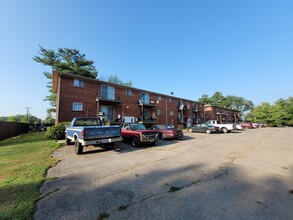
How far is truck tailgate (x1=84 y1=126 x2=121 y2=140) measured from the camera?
7403 mm

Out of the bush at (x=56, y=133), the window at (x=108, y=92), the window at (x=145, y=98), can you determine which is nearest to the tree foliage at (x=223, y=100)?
the window at (x=145, y=98)

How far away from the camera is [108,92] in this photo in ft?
72.8

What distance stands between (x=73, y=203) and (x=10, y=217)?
1.07 meters

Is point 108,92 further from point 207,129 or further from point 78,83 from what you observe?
point 207,129

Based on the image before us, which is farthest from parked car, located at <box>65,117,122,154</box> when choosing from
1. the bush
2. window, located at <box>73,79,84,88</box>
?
window, located at <box>73,79,84,88</box>

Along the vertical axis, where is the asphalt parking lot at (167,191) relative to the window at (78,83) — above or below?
below

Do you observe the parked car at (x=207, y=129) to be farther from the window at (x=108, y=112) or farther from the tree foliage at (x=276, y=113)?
the tree foliage at (x=276, y=113)

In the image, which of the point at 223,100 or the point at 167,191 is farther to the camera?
the point at 223,100

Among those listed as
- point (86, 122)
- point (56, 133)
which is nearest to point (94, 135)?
point (86, 122)

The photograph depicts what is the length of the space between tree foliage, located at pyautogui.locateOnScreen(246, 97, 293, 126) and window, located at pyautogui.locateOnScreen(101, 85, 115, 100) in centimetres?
6239

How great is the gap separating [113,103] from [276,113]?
6321cm

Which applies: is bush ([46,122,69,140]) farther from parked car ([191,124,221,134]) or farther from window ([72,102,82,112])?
Result: parked car ([191,124,221,134])

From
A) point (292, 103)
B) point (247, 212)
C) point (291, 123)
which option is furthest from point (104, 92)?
point (292, 103)

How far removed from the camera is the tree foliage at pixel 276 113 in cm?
5431
